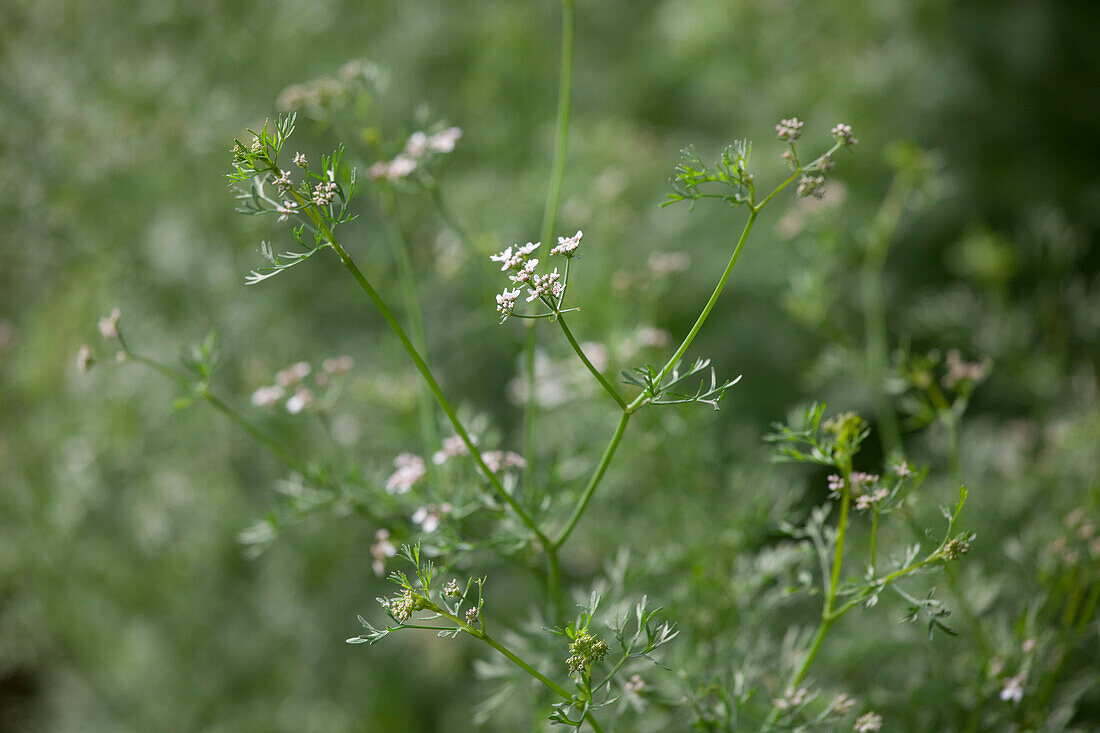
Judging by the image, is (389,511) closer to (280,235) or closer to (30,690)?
(280,235)

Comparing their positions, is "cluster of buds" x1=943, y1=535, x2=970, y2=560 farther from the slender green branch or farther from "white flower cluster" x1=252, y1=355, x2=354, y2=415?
"white flower cluster" x1=252, y1=355, x2=354, y2=415

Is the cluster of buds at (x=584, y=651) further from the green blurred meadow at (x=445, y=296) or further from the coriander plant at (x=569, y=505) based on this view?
the green blurred meadow at (x=445, y=296)

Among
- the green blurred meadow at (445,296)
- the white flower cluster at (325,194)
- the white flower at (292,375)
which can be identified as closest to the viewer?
the white flower cluster at (325,194)


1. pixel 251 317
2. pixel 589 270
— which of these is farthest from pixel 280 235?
pixel 589 270

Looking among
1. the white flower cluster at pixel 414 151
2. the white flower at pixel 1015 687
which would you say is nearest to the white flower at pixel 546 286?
the white flower cluster at pixel 414 151

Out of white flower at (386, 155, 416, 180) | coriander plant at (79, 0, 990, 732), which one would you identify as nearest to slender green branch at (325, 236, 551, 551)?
coriander plant at (79, 0, 990, 732)

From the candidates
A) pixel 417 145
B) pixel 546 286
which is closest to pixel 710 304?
pixel 546 286
